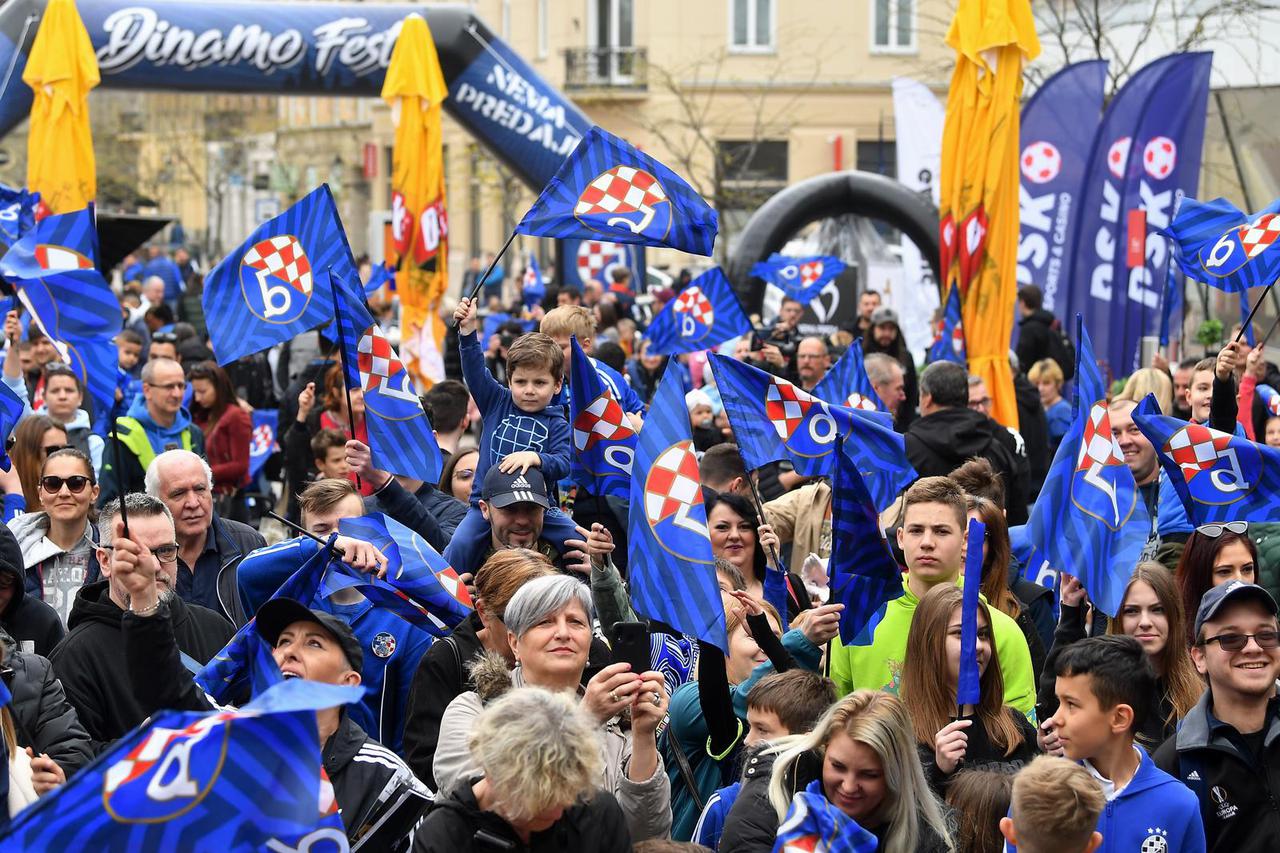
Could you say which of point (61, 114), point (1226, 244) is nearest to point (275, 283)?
point (1226, 244)

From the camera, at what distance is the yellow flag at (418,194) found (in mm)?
16625

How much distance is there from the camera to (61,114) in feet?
50.8

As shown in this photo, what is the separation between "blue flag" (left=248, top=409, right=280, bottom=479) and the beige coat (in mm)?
6854

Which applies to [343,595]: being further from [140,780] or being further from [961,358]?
[961,358]

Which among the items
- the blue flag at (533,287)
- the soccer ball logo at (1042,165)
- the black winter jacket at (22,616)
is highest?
the soccer ball logo at (1042,165)

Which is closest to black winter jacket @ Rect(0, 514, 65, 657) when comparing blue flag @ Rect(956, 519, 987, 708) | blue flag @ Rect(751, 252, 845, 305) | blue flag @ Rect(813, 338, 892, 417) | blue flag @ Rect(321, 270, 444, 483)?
blue flag @ Rect(321, 270, 444, 483)

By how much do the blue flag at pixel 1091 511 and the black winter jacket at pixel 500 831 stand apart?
2713 millimetres

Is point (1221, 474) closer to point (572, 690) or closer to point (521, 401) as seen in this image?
point (521, 401)

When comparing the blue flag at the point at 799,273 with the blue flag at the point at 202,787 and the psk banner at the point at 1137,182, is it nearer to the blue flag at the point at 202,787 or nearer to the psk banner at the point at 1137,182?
the psk banner at the point at 1137,182

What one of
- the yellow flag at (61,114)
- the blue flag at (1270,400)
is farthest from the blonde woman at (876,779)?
the yellow flag at (61,114)

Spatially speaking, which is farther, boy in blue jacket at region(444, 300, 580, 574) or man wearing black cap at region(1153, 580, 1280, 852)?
boy in blue jacket at region(444, 300, 580, 574)

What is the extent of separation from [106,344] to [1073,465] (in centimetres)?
556

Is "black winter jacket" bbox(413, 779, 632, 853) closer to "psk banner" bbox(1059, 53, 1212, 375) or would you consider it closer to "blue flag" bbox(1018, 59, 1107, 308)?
"psk banner" bbox(1059, 53, 1212, 375)

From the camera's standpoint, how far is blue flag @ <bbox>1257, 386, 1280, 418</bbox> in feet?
29.9
